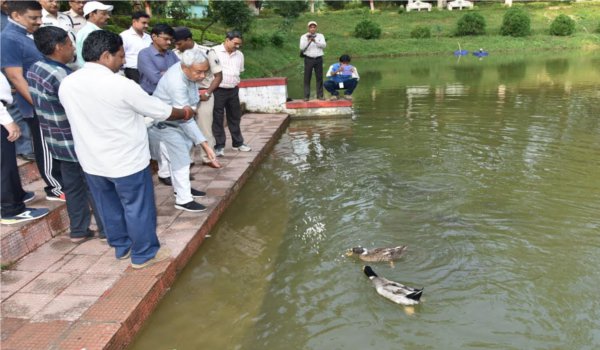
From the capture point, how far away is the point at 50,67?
153 inches

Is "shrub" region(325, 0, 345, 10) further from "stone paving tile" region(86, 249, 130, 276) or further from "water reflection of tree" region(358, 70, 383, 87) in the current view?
"stone paving tile" region(86, 249, 130, 276)

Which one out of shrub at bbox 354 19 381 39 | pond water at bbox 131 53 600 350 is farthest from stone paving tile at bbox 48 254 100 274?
shrub at bbox 354 19 381 39

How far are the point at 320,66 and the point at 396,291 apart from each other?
798 cm

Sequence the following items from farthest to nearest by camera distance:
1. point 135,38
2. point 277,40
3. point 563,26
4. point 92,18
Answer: point 563,26 < point 277,40 < point 135,38 < point 92,18

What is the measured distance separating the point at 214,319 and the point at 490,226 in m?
3.17

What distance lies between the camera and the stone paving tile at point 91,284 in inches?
142

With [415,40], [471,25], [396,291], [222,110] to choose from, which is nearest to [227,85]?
[222,110]

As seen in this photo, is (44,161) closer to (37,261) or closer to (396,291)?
(37,261)

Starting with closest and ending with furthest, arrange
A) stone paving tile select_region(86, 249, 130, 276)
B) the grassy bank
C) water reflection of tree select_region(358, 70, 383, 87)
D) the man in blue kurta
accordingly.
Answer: stone paving tile select_region(86, 249, 130, 276) → the man in blue kurta → water reflection of tree select_region(358, 70, 383, 87) → the grassy bank

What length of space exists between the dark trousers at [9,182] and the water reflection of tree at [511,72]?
16771mm

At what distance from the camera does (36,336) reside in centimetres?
310

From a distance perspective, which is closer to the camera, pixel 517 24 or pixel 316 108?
pixel 316 108

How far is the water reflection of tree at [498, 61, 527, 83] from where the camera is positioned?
57.7 feet

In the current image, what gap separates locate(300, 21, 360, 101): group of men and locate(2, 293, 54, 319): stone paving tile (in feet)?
26.5
